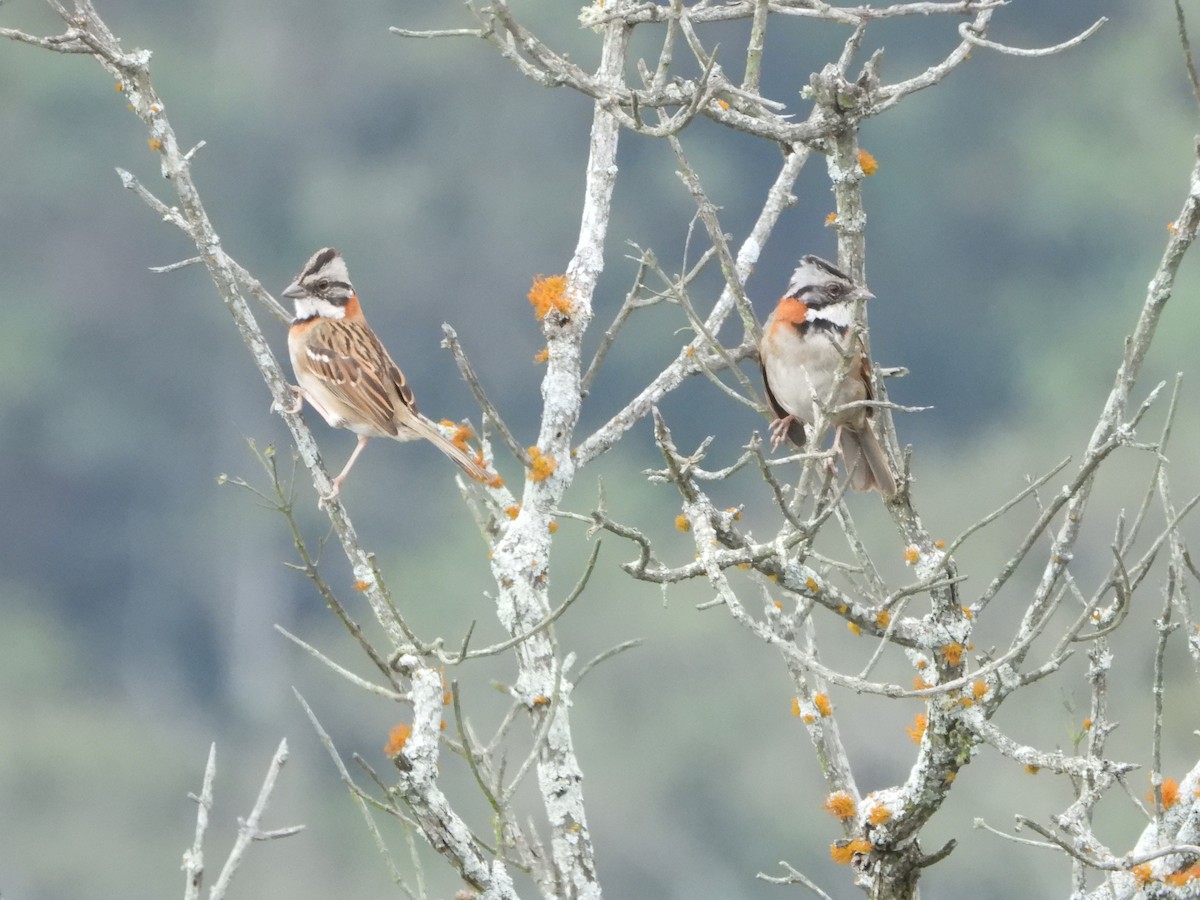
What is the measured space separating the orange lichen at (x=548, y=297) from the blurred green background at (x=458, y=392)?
22.6 meters

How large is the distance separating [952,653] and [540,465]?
1291 mm

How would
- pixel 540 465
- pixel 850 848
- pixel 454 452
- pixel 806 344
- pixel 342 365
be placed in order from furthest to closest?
1. pixel 342 365
2. pixel 806 344
3. pixel 454 452
4. pixel 540 465
5. pixel 850 848

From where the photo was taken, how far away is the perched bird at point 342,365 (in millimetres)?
7848

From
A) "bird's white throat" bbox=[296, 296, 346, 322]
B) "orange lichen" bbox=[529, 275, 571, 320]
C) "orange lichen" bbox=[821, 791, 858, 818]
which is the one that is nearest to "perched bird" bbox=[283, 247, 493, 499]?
"bird's white throat" bbox=[296, 296, 346, 322]

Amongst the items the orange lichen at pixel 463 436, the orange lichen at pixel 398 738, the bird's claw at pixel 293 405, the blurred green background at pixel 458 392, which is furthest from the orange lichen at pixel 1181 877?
the blurred green background at pixel 458 392

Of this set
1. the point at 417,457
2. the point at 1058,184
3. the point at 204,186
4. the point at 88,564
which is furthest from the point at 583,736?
the point at 1058,184

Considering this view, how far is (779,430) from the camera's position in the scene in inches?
277

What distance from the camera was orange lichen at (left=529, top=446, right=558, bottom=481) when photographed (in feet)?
19.5

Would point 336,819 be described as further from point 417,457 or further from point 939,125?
point 939,125

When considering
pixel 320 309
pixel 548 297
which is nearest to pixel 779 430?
pixel 548 297

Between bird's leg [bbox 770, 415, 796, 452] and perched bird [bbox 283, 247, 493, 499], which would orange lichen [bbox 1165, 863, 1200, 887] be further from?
perched bird [bbox 283, 247, 493, 499]

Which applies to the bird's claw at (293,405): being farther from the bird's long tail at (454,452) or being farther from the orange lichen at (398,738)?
the orange lichen at (398,738)

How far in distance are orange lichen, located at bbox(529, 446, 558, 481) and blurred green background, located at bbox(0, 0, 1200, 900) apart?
22709 mm

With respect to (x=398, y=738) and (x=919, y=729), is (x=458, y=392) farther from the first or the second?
(x=398, y=738)
